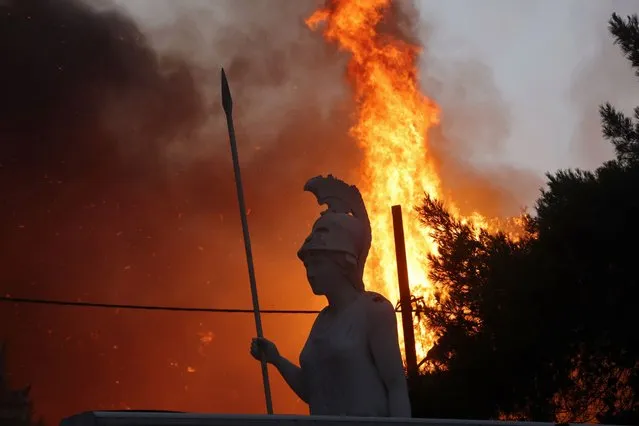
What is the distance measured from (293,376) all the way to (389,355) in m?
0.61

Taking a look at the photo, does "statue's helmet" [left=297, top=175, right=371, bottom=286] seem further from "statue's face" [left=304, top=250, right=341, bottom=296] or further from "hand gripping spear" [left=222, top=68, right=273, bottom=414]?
"hand gripping spear" [left=222, top=68, right=273, bottom=414]

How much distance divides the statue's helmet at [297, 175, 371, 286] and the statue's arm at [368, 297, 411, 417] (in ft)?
1.15

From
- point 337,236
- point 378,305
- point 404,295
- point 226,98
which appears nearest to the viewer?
point 378,305

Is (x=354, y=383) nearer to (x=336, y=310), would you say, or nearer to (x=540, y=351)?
(x=336, y=310)

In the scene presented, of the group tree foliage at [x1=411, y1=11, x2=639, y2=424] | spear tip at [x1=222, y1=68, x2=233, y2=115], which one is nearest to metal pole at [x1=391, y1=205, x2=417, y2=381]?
tree foliage at [x1=411, y1=11, x2=639, y2=424]

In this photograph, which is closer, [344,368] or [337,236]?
[344,368]

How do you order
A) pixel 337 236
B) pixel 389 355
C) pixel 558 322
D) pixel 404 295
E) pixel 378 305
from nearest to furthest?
pixel 389 355
pixel 378 305
pixel 337 236
pixel 558 322
pixel 404 295

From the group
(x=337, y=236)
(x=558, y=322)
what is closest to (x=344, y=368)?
(x=337, y=236)

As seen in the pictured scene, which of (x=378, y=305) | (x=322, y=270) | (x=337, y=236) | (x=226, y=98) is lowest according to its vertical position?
(x=378, y=305)

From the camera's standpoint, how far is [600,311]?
47.9ft

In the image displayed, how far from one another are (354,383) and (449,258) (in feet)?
36.9

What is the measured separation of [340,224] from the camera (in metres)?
5.98

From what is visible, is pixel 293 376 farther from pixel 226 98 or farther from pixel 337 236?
pixel 226 98

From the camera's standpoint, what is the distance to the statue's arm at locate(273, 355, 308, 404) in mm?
5926
